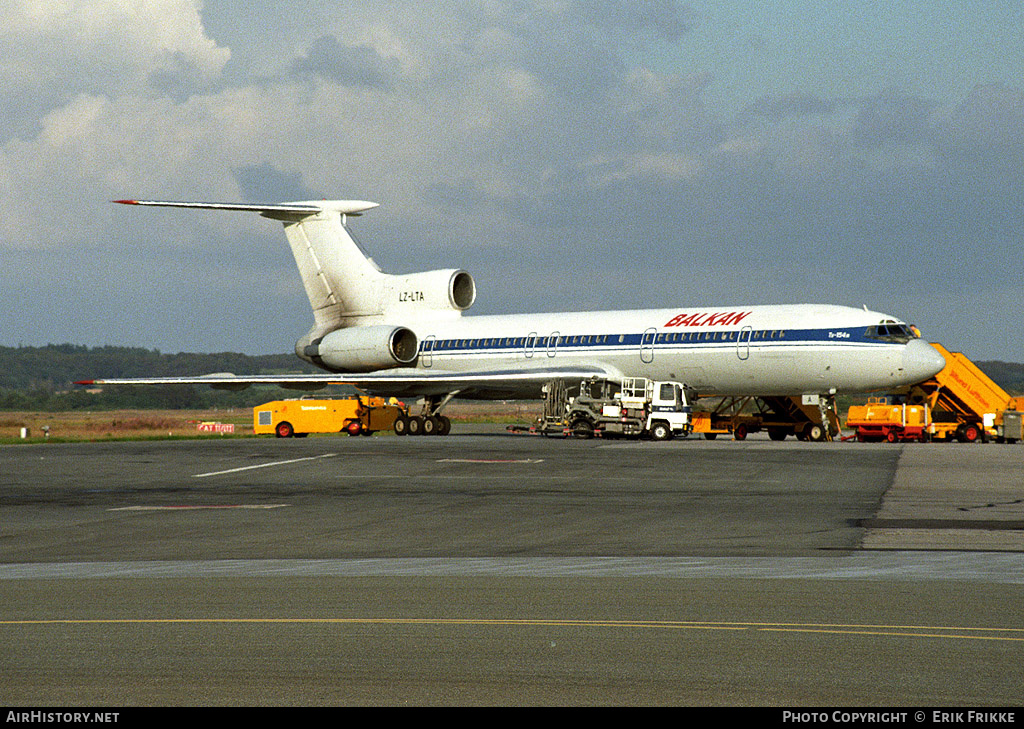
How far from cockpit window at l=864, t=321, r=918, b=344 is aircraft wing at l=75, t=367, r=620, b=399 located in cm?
1005

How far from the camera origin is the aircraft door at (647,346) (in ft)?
150

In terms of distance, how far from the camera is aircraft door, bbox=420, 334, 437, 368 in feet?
176

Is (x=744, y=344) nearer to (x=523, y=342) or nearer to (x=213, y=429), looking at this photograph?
(x=523, y=342)

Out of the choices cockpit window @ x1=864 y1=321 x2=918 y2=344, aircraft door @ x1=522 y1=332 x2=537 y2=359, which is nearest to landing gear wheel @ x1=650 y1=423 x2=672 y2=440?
aircraft door @ x1=522 y1=332 x2=537 y2=359

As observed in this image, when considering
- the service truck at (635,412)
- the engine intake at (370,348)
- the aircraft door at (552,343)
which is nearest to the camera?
the service truck at (635,412)

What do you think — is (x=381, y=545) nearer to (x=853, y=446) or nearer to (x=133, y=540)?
(x=133, y=540)

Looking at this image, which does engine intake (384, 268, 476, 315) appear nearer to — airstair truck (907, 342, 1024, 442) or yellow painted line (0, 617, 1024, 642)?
airstair truck (907, 342, 1024, 442)

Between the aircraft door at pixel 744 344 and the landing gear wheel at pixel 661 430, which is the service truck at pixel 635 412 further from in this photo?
the aircraft door at pixel 744 344

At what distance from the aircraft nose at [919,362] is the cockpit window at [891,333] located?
0.24m

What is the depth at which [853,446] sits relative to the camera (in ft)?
128

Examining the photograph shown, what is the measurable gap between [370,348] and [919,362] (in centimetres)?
2366

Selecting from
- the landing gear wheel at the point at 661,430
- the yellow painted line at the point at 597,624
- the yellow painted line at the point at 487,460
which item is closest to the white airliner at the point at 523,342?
the landing gear wheel at the point at 661,430

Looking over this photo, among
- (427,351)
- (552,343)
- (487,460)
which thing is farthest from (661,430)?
(487,460)

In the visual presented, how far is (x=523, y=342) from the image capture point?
165ft
